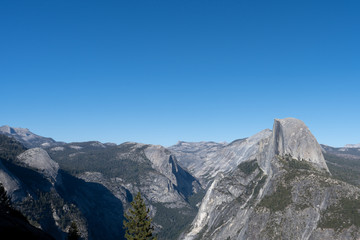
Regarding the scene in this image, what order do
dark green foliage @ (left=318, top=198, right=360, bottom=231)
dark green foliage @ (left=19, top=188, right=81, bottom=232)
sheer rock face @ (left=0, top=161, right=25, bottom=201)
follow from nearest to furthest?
dark green foliage @ (left=318, top=198, right=360, bottom=231)
sheer rock face @ (left=0, top=161, right=25, bottom=201)
dark green foliage @ (left=19, top=188, right=81, bottom=232)

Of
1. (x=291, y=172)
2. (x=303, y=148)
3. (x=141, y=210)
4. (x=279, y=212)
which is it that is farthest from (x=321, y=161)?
(x=141, y=210)

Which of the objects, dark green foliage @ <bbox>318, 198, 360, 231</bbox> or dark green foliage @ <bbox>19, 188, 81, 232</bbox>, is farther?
dark green foliage @ <bbox>19, 188, 81, 232</bbox>

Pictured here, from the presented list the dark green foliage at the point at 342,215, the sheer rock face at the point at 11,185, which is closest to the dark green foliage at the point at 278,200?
the dark green foliage at the point at 342,215

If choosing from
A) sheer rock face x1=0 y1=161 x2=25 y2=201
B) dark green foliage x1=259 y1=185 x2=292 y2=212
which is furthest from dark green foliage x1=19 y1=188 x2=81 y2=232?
dark green foliage x1=259 y1=185 x2=292 y2=212

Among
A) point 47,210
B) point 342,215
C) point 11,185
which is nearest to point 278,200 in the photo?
point 342,215

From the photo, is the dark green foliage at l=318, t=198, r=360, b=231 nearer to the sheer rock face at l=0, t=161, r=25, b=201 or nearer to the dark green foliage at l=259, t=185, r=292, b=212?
the dark green foliage at l=259, t=185, r=292, b=212

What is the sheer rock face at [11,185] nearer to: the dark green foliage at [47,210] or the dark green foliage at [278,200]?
the dark green foliage at [47,210]

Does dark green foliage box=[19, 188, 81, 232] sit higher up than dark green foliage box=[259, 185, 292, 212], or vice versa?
dark green foliage box=[259, 185, 292, 212]

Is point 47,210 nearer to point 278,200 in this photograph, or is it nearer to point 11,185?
point 11,185
